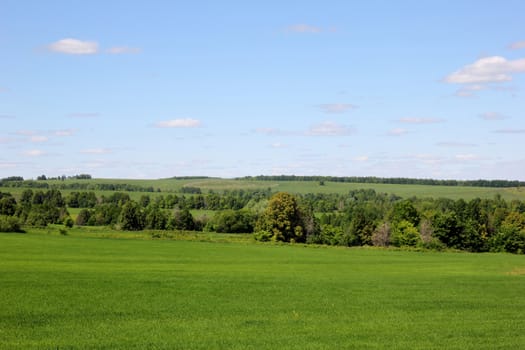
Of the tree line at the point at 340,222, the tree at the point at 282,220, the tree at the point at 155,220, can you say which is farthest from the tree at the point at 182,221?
the tree at the point at 282,220


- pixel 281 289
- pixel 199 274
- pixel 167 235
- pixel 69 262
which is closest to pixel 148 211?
pixel 167 235

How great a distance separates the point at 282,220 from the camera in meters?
99.7

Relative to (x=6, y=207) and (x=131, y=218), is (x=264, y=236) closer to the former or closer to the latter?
(x=131, y=218)

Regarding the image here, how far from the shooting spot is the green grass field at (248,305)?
21.8 m

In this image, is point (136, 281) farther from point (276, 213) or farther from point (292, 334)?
point (276, 213)

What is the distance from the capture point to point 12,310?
85.5 feet

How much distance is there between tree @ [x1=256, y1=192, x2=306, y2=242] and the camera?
99.1 metres

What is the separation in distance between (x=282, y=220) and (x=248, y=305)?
7034cm

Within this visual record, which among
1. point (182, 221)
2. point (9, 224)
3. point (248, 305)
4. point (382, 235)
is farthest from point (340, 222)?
point (248, 305)

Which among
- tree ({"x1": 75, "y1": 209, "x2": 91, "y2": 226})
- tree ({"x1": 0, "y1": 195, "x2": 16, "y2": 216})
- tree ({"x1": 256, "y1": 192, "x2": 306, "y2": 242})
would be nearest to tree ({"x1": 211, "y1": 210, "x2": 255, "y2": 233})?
tree ({"x1": 75, "y1": 209, "x2": 91, "y2": 226})

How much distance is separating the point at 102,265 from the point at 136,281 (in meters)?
13.1

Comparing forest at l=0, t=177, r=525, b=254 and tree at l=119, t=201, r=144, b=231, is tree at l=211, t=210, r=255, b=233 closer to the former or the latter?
forest at l=0, t=177, r=525, b=254

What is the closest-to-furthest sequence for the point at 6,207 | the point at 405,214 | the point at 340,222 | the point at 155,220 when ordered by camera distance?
the point at 405,214 → the point at 6,207 → the point at 155,220 → the point at 340,222

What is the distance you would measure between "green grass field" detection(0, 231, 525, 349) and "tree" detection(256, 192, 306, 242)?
40581 mm
